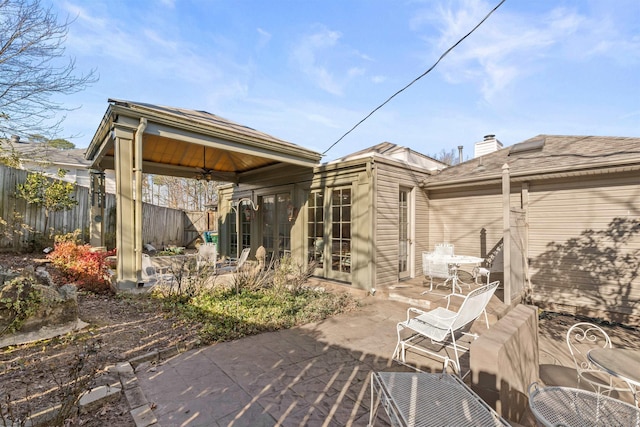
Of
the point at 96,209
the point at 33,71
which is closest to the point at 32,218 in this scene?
the point at 96,209

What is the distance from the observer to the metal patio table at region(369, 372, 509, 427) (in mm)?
1614

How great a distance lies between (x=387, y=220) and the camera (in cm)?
628

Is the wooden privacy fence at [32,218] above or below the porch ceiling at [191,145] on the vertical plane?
below

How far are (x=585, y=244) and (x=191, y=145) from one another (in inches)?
330

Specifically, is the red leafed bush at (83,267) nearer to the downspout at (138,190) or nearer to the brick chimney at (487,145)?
the downspout at (138,190)

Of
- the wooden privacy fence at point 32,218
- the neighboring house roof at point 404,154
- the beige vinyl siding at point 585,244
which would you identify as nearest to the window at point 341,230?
the neighboring house roof at point 404,154

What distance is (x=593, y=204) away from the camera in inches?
203

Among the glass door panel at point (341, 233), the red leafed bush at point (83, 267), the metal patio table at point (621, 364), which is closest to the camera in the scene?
the metal patio table at point (621, 364)

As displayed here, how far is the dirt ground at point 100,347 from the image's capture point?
2170mm

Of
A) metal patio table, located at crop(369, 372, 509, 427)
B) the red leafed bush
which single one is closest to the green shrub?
the red leafed bush

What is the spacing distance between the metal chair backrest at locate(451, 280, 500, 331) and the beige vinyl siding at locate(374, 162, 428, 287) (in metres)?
2.79

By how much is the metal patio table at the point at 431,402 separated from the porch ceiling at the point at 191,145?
4.89m

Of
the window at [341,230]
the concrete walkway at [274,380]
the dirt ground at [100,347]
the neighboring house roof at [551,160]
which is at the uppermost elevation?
the neighboring house roof at [551,160]

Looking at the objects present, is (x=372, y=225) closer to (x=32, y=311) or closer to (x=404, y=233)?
(x=404, y=233)
